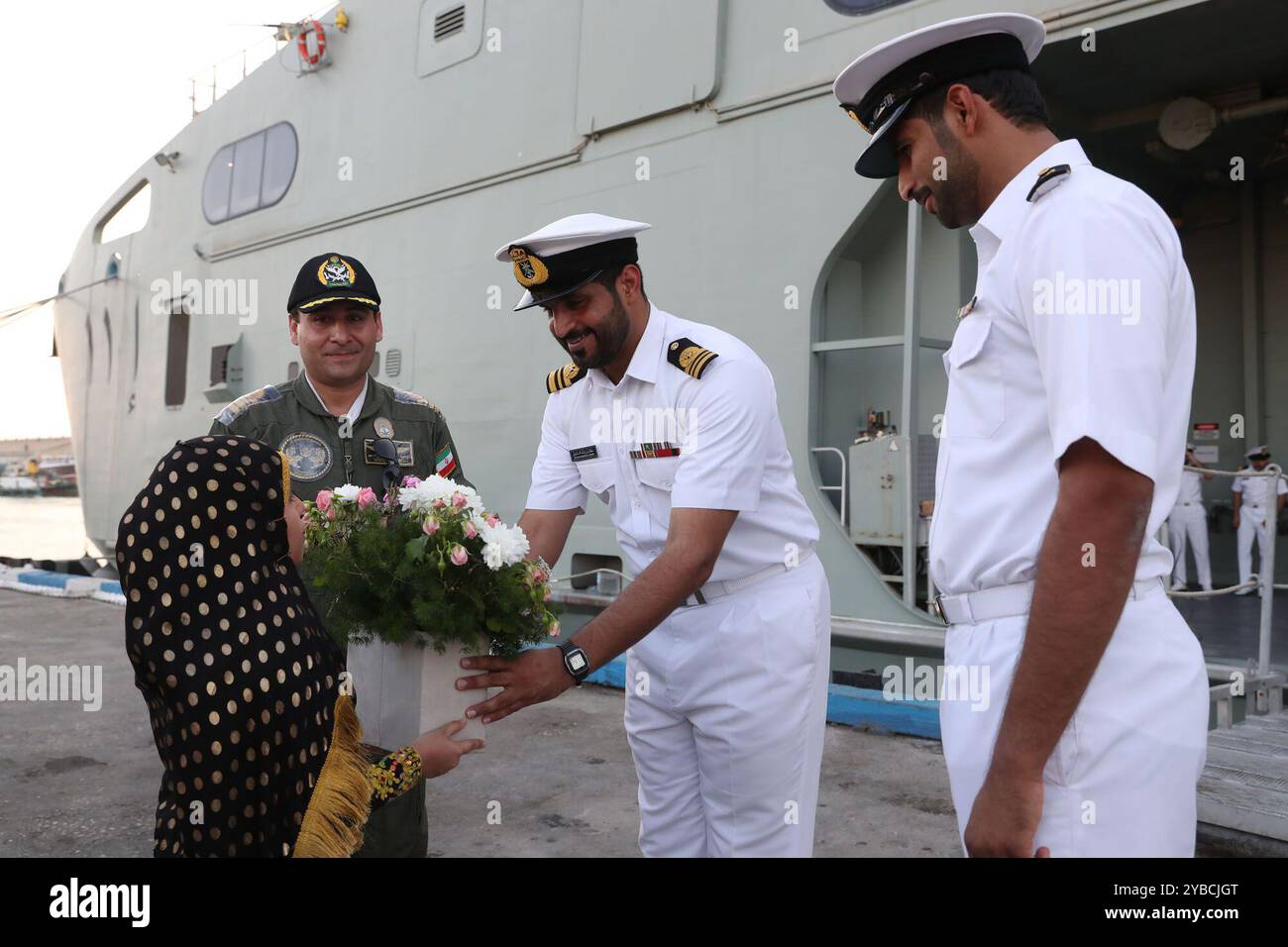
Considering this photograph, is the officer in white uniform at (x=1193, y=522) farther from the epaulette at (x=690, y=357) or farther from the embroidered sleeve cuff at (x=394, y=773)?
the embroidered sleeve cuff at (x=394, y=773)

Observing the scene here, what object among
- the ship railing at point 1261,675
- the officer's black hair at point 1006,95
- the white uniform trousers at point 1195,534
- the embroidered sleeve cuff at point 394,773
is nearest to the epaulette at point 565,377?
the embroidered sleeve cuff at point 394,773

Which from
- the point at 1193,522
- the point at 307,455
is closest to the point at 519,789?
the point at 307,455

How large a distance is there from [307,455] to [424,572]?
1266mm

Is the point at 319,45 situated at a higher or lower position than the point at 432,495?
higher

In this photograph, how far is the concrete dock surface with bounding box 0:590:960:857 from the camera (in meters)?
3.66

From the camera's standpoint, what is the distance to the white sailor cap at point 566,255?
2.18 m

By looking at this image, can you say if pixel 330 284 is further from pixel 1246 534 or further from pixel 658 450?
pixel 1246 534

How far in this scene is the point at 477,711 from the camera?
1.92m

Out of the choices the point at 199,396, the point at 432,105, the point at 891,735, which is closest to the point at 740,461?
the point at 891,735

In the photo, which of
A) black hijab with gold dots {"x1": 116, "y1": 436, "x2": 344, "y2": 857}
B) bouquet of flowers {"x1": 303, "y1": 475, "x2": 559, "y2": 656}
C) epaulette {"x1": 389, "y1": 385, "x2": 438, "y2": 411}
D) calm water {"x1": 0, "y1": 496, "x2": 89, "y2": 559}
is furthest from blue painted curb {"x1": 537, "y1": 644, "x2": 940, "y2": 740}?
calm water {"x1": 0, "y1": 496, "x2": 89, "y2": 559}

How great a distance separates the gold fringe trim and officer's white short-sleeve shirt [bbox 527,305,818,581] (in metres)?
0.83

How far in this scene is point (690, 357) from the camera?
2.27m

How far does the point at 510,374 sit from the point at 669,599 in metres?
5.15

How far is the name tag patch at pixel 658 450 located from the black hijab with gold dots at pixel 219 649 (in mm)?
865
